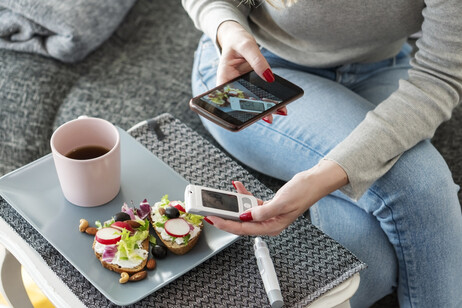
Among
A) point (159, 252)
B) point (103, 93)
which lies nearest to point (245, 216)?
point (159, 252)

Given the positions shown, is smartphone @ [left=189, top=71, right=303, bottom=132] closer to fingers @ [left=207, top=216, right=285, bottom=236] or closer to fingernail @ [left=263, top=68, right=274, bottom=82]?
fingernail @ [left=263, top=68, right=274, bottom=82]

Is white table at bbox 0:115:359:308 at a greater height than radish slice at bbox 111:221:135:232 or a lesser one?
lesser

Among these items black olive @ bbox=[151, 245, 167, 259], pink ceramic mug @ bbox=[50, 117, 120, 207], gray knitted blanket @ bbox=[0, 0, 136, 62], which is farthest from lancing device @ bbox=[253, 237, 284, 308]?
gray knitted blanket @ bbox=[0, 0, 136, 62]

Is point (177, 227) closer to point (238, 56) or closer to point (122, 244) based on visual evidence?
point (122, 244)

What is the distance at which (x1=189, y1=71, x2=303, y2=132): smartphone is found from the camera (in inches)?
33.4

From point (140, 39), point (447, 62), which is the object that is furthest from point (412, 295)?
point (140, 39)

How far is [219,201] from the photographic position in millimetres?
775

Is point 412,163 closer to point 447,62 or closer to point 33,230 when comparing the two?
point 447,62

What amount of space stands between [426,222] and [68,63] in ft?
3.04

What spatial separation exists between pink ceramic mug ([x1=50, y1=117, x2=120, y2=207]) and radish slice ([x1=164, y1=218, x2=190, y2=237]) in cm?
11

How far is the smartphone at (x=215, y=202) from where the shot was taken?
75 cm

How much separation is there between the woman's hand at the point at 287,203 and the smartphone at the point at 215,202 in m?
0.01

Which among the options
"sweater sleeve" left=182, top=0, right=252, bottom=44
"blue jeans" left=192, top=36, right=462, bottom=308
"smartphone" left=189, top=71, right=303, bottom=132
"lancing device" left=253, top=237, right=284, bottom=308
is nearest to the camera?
"lancing device" left=253, top=237, right=284, bottom=308

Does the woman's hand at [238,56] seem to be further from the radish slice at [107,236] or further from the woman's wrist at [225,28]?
the radish slice at [107,236]
